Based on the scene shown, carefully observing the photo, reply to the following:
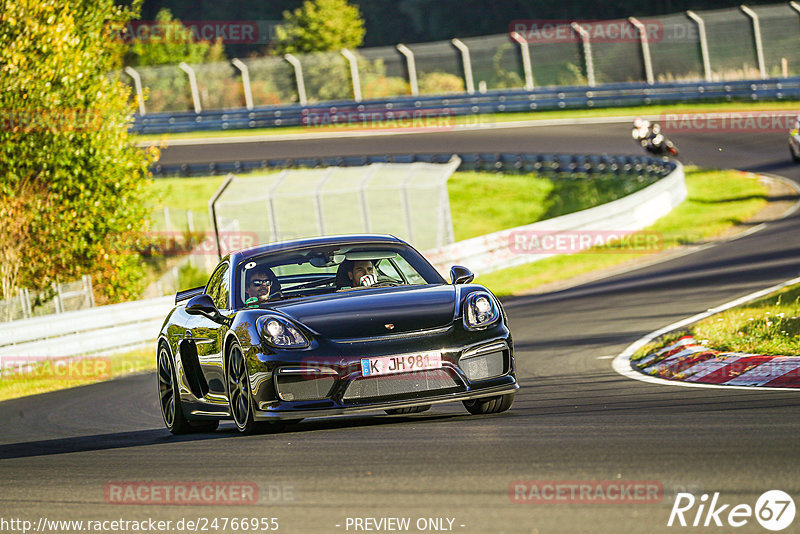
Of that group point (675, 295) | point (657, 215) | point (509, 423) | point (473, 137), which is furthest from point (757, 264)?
point (473, 137)

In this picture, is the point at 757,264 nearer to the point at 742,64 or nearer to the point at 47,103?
the point at 47,103

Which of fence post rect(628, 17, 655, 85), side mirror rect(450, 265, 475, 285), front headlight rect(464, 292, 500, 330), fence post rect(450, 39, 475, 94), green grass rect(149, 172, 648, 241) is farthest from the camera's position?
fence post rect(450, 39, 475, 94)

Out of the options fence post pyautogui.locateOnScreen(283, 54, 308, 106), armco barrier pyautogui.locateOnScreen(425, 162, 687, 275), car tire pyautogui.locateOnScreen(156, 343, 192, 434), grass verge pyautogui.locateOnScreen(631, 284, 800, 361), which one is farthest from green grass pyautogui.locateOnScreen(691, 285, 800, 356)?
fence post pyautogui.locateOnScreen(283, 54, 308, 106)

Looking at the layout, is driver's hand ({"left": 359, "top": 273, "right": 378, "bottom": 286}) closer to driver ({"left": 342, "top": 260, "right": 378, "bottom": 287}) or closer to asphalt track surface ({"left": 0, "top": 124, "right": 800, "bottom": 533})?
driver ({"left": 342, "top": 260, "right": 378, "bottom": 287})

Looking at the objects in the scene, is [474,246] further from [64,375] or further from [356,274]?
[356,274]

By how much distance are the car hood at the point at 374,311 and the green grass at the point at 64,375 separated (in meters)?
8.44

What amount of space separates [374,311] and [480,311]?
69 cm

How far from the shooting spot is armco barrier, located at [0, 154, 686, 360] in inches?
675

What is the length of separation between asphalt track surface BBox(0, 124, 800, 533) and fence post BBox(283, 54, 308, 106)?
3886cm

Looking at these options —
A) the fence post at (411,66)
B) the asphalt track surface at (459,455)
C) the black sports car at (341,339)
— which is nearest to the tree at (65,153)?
the asphalt track surface at (459,455)

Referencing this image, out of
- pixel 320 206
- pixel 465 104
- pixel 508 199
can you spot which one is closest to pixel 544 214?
pixel 508 199

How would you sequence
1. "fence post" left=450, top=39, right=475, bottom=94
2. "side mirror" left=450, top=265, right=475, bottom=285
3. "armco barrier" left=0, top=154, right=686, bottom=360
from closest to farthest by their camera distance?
"side mirror" left=450, top=265, right=475, bottom=285 < "armco barrier" left=0, top=154, right=686, bottom=360 < "fence post" left=450, top=39, right=475, bottom=94

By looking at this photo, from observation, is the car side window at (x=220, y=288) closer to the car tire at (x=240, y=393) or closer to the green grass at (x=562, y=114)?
the car tire at (x=240, y=393)

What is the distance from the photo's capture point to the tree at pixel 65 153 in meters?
22.9
